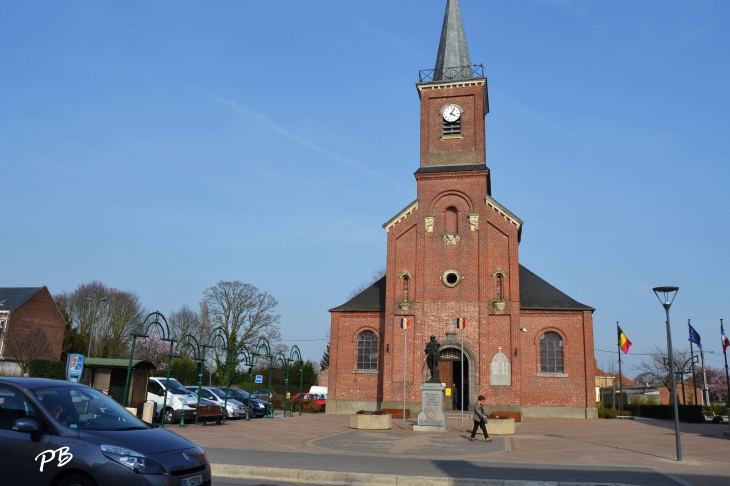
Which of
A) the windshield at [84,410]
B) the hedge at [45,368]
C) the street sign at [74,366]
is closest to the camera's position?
the windshield at [84,410]

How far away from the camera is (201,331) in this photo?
2437 inches

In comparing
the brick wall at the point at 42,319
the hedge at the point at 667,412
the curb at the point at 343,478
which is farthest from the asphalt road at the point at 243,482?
the brick wall at the point at 42,319

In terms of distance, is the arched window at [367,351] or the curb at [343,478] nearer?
the curb at [343,478]

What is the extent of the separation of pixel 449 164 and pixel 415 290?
764 centimetres

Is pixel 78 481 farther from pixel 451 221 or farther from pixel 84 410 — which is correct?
pixel 451 221

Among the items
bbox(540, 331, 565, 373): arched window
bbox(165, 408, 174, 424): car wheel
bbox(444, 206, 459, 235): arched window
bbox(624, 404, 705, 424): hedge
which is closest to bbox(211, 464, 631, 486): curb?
bbox(165, 408, 174, 424): car wheel

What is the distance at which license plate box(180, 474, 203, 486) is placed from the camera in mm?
6219

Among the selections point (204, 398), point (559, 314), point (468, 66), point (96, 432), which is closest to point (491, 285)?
point (559, 314)

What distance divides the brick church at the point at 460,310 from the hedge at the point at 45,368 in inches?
810

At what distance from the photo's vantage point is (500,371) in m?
30.5

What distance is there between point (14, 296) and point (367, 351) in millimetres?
36458

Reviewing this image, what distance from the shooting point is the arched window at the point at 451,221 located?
108 feet

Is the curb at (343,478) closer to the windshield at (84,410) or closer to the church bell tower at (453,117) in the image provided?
the windshield at (84,410)

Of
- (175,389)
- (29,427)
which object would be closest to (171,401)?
(175,389)
